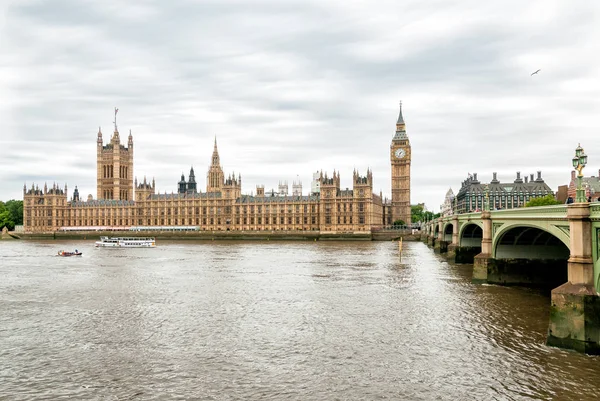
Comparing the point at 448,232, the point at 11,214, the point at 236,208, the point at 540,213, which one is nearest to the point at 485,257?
the point at 540,213

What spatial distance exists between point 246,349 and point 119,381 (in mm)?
5625

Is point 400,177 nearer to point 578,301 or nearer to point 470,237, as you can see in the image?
point 470,237

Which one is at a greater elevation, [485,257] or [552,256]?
[552,256]

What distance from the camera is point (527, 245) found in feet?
132

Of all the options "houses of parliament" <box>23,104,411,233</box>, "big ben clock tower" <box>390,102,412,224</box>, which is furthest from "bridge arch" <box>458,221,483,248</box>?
"big ben clock tower" <box>390,102,412,224</box>

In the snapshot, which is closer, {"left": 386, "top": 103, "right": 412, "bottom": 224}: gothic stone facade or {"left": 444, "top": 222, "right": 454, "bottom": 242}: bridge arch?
{"left": 444, "top": 222, "right": 454, "bottom": 242}: bridge arch

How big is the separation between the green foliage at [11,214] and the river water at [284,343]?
489 ft

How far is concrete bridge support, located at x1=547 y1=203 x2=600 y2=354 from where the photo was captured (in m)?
20.2

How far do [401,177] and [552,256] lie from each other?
118134 mm

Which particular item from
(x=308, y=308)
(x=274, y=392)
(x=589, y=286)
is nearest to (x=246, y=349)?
A: (x=274, y=392)

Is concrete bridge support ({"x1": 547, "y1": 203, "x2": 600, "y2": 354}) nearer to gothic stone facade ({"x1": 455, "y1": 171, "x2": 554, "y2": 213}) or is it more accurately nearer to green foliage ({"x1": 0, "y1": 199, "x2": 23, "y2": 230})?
gothic stone facade ({"x1": 455, "y1": 171, "x2": 554, "y2": 213})

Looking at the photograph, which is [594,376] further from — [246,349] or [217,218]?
[217,218]

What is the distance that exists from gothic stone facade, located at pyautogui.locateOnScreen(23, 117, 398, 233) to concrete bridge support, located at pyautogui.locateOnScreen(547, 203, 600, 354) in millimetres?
112281

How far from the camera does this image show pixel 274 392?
17.4 m
